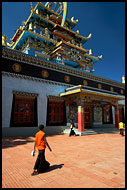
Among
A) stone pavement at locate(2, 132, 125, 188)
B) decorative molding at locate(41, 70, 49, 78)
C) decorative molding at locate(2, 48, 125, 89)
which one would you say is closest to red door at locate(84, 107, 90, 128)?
decorative molding at locate(2, 48, 125, 89)

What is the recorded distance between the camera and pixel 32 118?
1239 cm

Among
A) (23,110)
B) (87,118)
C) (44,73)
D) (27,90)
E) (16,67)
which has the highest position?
(16,67)

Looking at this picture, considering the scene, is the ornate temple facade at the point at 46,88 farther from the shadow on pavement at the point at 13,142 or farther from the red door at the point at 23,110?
the shadow on pavement at the point at 13,142

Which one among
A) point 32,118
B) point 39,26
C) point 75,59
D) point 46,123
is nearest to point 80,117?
point 46,123

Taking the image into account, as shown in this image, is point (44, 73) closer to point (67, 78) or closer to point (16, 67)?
point (16, 67)

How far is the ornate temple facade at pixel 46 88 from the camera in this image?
11.4m

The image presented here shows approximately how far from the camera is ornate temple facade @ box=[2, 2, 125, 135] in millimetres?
11445

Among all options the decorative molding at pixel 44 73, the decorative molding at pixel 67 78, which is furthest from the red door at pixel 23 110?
the decorative molding at pixel 67 78

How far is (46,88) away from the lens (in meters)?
13.6

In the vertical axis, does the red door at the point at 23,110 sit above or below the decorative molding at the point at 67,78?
below

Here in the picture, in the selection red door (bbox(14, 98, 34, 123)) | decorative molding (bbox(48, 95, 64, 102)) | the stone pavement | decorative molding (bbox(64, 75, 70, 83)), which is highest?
decorative molding (bbox(64, 75, 70, 83))

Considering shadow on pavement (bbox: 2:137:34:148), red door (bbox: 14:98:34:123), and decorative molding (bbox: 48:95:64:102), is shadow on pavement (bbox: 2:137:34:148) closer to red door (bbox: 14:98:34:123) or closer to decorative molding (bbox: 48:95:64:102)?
red door (bbox: 14:98:34:123)

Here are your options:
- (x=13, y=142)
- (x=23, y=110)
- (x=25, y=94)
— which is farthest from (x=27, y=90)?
(x=13, y=142)

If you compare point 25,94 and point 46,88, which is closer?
point 25,94
